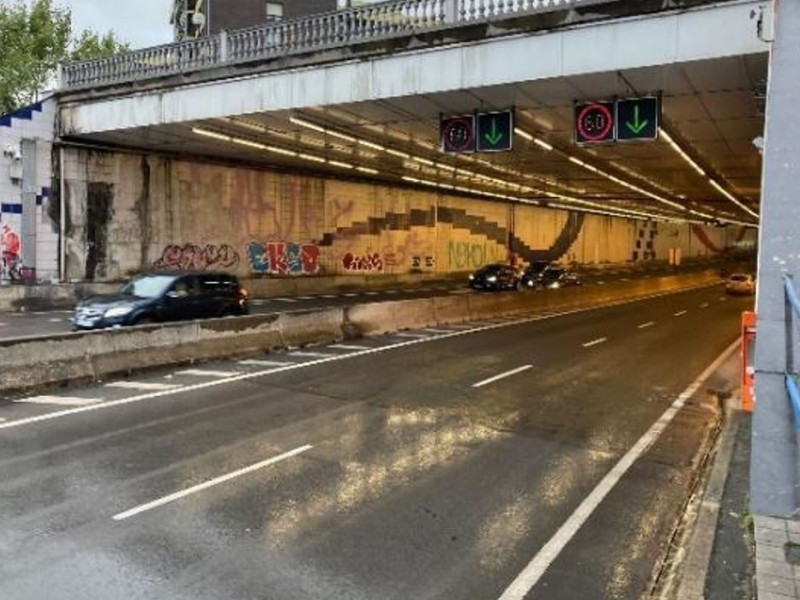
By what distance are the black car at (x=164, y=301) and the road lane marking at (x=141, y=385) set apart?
275cm

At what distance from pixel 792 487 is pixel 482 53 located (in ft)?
43.5

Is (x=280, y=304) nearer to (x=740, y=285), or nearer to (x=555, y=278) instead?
(x=555, y=278)

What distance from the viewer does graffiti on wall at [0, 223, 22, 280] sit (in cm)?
2628

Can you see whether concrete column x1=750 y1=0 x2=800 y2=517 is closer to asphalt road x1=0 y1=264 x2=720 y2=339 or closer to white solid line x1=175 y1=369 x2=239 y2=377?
white solid line x1=175 y1=369 x2=239 y2=377

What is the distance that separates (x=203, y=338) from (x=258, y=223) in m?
19.4

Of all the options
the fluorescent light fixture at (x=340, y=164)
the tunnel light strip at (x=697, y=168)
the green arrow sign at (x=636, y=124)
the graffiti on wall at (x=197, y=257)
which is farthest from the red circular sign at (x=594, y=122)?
the fluorescent light fixture at (x=340, y=164)

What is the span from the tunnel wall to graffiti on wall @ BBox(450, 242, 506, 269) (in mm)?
75

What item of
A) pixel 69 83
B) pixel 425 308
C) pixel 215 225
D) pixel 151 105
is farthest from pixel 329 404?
pixel 215 225

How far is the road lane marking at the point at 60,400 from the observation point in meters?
11.8

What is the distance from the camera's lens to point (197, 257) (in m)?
32.0

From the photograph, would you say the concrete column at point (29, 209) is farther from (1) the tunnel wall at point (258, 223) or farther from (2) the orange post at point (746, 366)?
(2) the orange post at point (746, 366)

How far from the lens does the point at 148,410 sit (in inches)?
449

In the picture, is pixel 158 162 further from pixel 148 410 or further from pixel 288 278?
pixel 148 410

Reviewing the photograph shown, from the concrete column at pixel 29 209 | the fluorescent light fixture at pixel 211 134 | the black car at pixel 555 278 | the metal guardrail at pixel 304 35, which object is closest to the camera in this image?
the metal guardrail at pixel 304 35
